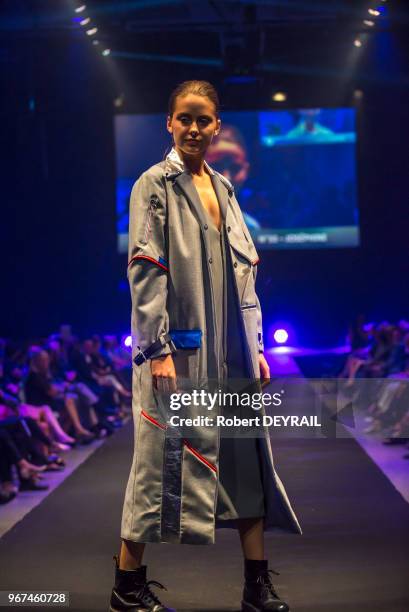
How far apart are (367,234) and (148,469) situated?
11616mm

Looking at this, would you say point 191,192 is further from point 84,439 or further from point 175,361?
point 84,439

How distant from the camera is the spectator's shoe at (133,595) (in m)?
2.55

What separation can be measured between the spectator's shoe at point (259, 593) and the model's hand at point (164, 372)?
0.55m

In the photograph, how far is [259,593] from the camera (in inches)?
100

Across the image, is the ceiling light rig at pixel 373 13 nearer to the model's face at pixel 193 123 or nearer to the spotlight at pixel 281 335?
the spotlight at pixel 281 335

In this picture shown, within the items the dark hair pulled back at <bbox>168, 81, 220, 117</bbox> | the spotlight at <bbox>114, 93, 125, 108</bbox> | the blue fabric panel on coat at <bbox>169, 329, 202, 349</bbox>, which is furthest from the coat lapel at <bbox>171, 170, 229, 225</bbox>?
the spotlight at <bbox>114, 93, 125, 108</bbox>

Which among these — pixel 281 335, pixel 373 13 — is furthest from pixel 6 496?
pixel 281 335

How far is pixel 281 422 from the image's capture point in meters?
2.95

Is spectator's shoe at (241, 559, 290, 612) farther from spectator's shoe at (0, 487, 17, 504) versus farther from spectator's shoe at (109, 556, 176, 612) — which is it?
spectator's shoe at (0, 487, 17, 504)

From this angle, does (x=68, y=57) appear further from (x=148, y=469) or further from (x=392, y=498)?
(x=148, y=469)

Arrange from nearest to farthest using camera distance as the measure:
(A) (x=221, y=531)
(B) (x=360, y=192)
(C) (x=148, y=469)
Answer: (C) (x=148, y=469) < (A) (x=221, y=531) < (B) (x=360, y=192)

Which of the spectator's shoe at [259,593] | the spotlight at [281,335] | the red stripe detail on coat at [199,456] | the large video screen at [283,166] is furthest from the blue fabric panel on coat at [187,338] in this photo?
the spotlight at [281,335]

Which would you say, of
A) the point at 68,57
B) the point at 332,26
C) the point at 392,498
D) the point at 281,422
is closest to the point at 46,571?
the point at 281,422

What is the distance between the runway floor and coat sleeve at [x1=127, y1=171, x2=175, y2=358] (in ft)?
2.67
